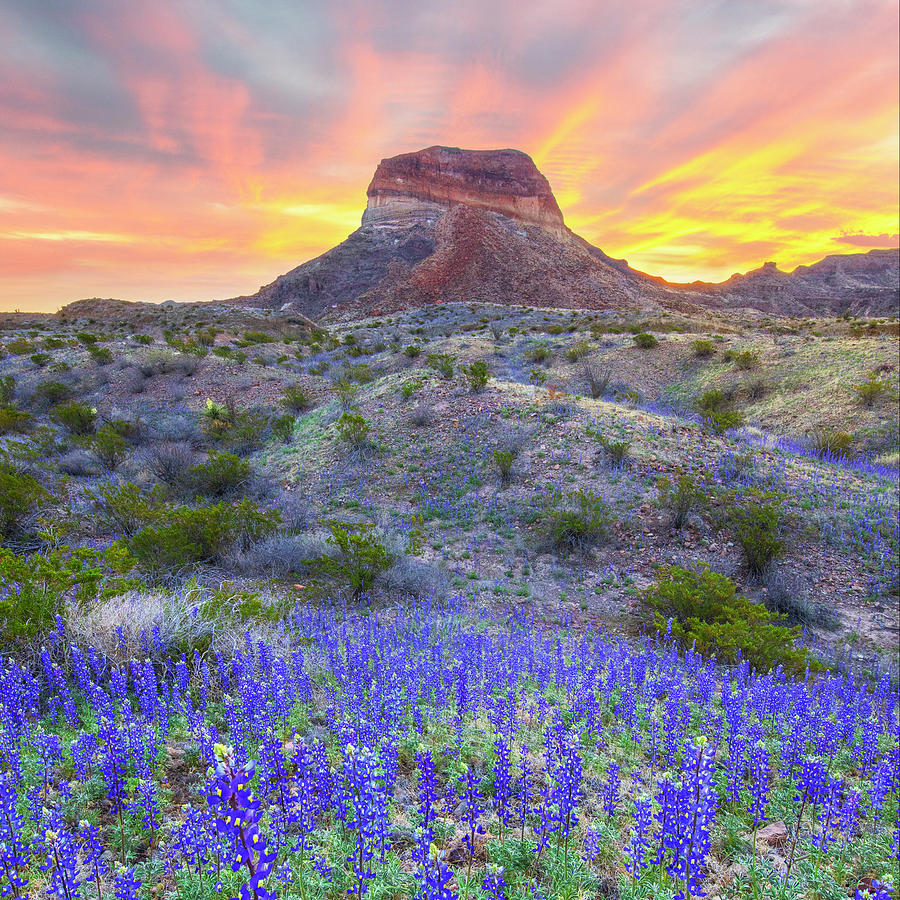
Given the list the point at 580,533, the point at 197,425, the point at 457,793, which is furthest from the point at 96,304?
the point at 457,793

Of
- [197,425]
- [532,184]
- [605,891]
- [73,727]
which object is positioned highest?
[532,184]

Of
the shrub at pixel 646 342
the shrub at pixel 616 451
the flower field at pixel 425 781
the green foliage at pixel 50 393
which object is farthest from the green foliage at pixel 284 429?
the shrub at pixel 646 342

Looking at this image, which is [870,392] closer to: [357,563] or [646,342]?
[646,342]

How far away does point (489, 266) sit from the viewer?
6694 centimetres

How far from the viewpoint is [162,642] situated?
4258 millimetres

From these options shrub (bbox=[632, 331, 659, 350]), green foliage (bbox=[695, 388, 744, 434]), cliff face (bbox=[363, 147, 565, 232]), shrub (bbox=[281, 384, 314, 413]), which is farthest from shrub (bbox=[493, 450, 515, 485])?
cliff face (bbox=[363, 147, 565, 232])

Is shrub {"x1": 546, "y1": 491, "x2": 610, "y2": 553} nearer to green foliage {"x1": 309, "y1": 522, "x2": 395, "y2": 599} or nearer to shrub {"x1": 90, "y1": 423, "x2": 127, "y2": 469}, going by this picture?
green foliage {"x1": 309, "y1": 522, "x2": 395, "y2": 599}

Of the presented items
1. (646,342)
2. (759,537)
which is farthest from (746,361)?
(759,537)

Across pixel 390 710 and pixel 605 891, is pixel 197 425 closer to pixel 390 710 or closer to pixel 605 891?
pixel 390 710

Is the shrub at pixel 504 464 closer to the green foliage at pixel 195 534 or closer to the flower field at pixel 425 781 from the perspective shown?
the green foliage at pixel 195 534

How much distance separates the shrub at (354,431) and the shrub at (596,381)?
336 inches

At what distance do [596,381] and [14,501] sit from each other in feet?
62.5

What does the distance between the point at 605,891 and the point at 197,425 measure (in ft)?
59.6

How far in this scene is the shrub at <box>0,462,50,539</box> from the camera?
8.28 metres
